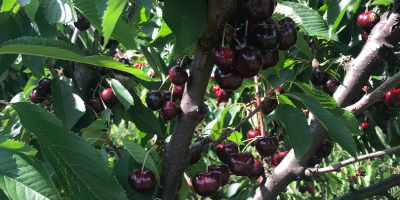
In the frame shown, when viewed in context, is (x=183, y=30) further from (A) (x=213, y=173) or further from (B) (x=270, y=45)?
(A) (x=213, y=173)

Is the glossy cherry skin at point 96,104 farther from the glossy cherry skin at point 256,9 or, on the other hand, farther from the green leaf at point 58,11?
the glossy cherry skin at point 256,9

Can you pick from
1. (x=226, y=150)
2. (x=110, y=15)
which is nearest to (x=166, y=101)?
(x=226, y=150)

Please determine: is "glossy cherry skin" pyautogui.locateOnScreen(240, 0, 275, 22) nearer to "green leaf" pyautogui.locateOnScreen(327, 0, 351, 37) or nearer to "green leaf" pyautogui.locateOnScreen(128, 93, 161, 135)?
"green leaf" pyautogui.locateOnScreen(327, 0, 351, 37)

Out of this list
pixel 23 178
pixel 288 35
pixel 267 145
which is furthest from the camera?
pixel 267 145

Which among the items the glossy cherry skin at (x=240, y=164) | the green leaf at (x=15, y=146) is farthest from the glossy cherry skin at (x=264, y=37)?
the green leaf at (x=15, y=146)

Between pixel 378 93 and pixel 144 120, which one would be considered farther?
pixel 144 120

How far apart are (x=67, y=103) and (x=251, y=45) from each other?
0.78 metres

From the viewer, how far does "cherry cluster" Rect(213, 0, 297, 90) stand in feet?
2.25

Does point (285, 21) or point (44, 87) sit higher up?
point (285, 21)

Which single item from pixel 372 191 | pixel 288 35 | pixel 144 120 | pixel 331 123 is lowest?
pixel 372 191

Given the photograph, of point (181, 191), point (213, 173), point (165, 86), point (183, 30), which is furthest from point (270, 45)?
point (165, 86)

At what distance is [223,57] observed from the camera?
2.34 feet

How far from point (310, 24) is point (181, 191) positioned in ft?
2.01

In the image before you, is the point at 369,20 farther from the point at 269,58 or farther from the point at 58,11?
the point at 58,11
